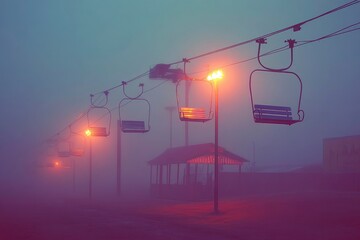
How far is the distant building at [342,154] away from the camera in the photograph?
5141 cm

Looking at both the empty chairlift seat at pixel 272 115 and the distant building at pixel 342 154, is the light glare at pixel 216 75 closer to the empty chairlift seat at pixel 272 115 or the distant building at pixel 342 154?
the empty chairlift seat at pixel 272 115

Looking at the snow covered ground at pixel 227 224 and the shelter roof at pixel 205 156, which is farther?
the shelter roof at pixel 205 156

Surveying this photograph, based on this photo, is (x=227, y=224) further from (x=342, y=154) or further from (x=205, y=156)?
(x=342, y=154)

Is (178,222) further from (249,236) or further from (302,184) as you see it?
(302,184)

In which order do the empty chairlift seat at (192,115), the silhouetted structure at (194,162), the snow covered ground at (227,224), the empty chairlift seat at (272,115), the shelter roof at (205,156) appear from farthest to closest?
the silhouetted structure at (194,162)
the shelter roof at (205,156)
the empty chairlift seat at (192,115)
the snow covered ground at (227,224)
the empty chairlift seat at (272,115)

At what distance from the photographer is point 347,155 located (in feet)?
172

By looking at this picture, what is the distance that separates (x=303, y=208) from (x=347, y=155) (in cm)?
2711

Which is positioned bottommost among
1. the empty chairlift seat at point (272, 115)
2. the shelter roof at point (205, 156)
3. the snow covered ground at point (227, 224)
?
the snow covered ground at point (227, 224)

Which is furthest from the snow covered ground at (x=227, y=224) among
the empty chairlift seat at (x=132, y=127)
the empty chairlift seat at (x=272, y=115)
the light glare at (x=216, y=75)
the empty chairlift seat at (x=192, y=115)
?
the light glare at (x=216, y=75)

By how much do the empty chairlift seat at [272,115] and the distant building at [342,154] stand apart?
Result: 117 feet

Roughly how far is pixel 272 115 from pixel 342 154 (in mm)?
37907

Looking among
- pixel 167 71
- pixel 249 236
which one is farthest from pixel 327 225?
pixel 167 71

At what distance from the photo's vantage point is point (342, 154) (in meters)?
53.3

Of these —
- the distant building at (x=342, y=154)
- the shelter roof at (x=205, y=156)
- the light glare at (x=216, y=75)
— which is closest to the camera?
the light glare at (x=216, y=75)
